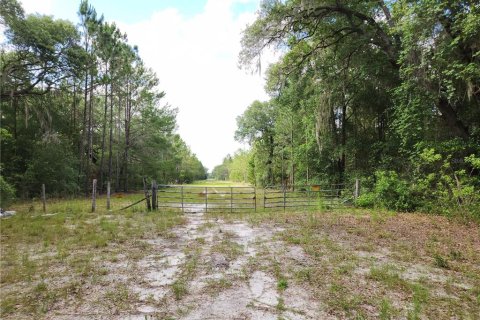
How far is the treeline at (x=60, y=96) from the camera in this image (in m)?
14.3

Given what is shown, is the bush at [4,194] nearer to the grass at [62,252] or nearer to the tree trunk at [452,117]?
the grass at [62,252]

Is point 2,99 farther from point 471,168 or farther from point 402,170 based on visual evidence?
point 471,168

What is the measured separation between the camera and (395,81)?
11953mm

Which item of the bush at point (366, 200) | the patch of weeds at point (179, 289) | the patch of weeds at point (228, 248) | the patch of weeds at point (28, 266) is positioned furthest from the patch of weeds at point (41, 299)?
the bush at point (366, 200)

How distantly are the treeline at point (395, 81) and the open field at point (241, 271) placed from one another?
2.68 m

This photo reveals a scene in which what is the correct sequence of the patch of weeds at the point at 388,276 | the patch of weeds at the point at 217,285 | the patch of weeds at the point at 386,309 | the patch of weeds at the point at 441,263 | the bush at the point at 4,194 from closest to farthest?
the patch of weeds at the point at 386,309
the patch of weeds at the point at 217,285
the patch of weeds at the point at 388,276
the patch of weeds at the point at 441,263
the bush at the point at 4,194

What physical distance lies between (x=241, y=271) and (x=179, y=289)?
3.79 ft

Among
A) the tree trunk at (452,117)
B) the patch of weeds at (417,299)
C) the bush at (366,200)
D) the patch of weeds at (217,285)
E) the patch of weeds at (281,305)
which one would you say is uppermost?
the tree trunk at (452,117)

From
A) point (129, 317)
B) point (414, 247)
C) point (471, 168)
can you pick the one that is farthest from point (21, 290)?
point (471, 168)

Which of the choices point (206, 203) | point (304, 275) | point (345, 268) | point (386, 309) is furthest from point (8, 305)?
point (206, 203)

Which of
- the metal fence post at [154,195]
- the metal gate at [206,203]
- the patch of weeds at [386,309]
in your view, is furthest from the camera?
the metal gate at [206,203]

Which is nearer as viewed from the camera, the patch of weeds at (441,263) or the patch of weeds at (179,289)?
the patch of weeds at (179,289)

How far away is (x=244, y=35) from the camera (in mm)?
11484

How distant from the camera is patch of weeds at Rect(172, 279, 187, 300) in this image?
3.58 meters
